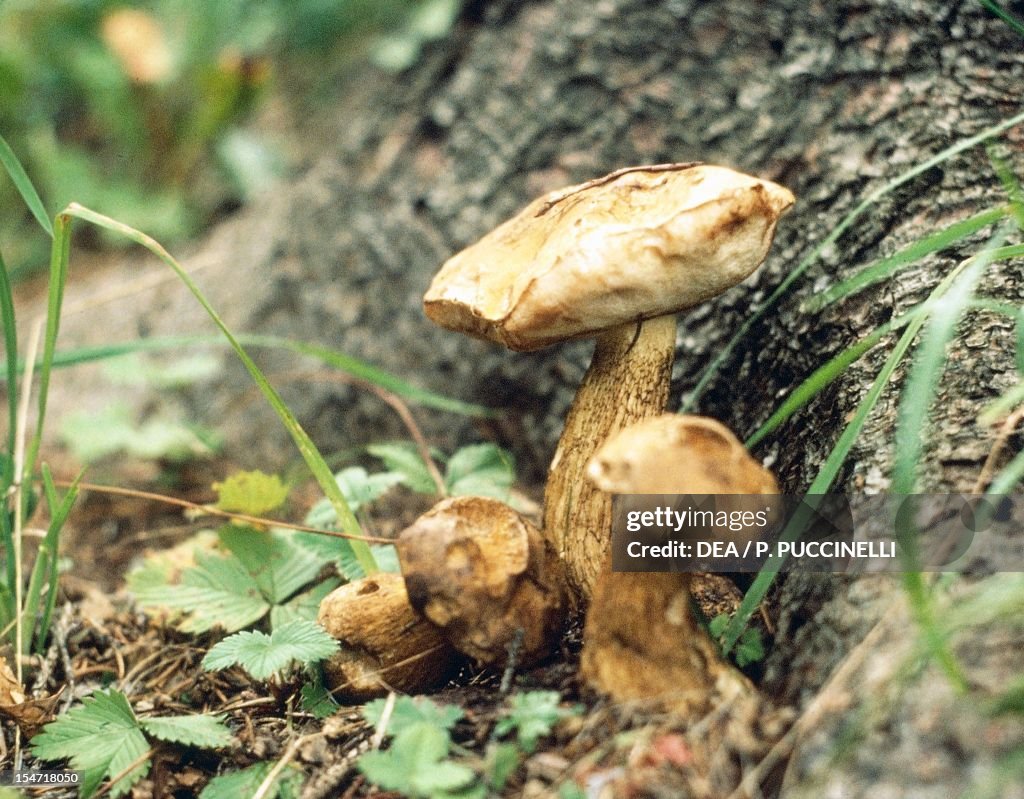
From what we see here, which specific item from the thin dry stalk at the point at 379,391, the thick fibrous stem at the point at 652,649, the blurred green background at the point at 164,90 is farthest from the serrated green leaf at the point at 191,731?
the blurred green background at the point at 164,90

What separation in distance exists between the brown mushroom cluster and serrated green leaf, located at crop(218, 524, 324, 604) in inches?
13.0

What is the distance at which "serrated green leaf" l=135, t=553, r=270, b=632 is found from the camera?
60.3 inches

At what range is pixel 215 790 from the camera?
1.17m

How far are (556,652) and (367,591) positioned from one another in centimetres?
32

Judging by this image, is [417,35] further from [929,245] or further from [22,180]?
[929,245]

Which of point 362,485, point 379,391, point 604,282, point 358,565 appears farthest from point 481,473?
point 604,282

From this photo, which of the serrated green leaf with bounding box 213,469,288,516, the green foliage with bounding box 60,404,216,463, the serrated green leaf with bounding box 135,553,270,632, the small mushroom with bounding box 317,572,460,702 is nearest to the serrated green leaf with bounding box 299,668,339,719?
the small mushroom with bounding box 317,572,460,702

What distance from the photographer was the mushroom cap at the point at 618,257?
1.15 metres

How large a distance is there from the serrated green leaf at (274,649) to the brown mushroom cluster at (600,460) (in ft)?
0.17

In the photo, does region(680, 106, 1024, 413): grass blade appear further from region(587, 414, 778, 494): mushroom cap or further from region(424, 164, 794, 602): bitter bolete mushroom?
region(587, 414, 778, 494): mushroom cap

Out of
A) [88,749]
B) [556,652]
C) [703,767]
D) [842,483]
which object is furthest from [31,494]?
[842,483]

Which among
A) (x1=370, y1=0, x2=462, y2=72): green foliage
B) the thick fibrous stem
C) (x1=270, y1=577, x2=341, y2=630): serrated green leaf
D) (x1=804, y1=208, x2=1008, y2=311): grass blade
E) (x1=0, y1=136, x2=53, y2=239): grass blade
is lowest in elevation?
(x1=270, y1=577, x2=341, y2=630): serrated green leaf

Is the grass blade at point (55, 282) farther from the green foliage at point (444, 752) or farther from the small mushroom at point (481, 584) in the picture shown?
the green foliage at point (444, 752)

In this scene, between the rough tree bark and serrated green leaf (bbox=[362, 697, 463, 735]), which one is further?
the rough tree bark
